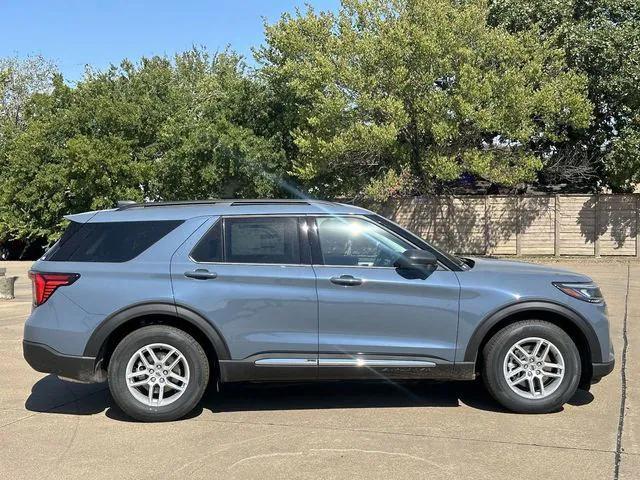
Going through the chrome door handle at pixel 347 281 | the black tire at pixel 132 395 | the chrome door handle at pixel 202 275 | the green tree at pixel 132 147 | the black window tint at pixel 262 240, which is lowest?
the black tire at pixel 132 395

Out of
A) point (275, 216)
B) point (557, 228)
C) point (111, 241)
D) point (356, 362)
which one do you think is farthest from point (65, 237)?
point (557, 228)

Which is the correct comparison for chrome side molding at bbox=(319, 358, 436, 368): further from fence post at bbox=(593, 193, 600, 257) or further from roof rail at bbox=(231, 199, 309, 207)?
fence post at bbox=(593, 193, 600, 257)

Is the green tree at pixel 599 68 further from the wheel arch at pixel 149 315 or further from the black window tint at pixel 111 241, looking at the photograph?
the wheel arch at pixel 149 315

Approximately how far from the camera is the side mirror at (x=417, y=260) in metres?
5.15

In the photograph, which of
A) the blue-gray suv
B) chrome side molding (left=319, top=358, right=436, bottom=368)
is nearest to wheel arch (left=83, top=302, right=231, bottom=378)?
the blue-gray suv

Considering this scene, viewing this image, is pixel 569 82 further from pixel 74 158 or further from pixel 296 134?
pixel 74 158

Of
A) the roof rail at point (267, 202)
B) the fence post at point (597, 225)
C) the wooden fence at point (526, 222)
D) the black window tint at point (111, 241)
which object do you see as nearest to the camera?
the black window tint at point (111, 241)

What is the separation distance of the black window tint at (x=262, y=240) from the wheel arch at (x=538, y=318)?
160 cm

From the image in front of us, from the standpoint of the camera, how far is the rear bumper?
5184mm

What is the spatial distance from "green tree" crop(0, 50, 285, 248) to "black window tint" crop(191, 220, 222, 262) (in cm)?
1310

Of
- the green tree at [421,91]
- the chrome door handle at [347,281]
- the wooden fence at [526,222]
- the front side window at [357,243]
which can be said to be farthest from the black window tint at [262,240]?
the wooden fence at [526,222]

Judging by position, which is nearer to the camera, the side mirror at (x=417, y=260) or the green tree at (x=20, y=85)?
the side mirror at (x=417, y=260)

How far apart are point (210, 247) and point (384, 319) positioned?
1545 mm

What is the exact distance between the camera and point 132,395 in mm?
5234
